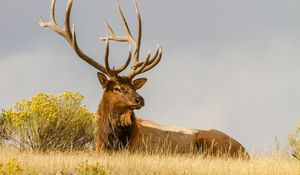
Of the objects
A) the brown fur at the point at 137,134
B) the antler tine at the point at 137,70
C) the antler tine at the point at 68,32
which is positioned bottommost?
the brown fur at the point at 137,134

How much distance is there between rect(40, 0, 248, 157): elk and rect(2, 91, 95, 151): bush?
4.97 feet

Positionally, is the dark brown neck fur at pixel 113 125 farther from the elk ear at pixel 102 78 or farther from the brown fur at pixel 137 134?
the elk ear at pixel 102 78

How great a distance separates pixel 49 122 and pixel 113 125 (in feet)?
7.82

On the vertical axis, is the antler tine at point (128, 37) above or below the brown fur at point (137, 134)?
above

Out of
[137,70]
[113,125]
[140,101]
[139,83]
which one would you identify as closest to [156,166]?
[140,101]

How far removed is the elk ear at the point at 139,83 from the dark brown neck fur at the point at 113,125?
56cm

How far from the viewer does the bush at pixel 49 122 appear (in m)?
12.0

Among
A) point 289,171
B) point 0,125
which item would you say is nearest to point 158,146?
point 289,171

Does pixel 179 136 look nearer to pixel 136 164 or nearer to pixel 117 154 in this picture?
pixel 117 154

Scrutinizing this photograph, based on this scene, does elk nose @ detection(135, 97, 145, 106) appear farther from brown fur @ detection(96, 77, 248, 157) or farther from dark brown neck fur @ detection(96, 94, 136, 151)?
dark brown neck fur @ detection(96, 94, 136, 151)

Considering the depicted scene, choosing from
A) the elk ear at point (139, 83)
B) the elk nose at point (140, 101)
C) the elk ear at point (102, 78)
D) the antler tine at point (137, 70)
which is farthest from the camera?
the antler tine at point (137, 70)

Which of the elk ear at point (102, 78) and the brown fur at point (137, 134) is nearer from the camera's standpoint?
the brown fur at point (137, 134)

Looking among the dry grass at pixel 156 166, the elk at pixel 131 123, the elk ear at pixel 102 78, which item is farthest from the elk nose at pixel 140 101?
the dry grass at pixel 156 166

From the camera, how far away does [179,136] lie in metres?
11.6
